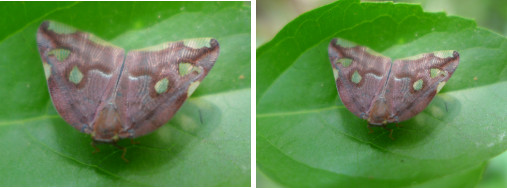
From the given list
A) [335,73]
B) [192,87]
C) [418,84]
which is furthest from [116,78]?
[418,84]

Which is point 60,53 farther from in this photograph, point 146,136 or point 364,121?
point 364,121

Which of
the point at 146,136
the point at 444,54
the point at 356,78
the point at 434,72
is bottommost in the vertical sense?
the point at 146,136

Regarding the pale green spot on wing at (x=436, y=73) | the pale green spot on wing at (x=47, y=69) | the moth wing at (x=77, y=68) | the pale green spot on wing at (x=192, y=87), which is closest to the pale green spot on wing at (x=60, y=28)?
the moth wing at (x=77, y=68)

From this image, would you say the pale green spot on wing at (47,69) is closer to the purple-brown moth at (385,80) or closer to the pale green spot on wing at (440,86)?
the purple-brown moth at (385,80)

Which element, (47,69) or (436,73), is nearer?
(47,69)

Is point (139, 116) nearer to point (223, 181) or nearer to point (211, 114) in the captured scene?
point (211, 114)

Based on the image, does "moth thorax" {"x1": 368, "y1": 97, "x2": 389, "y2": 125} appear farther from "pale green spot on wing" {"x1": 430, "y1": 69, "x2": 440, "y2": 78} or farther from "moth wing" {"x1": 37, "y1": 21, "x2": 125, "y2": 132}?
"moth wing" {"x1": 37, "y1": 21, "x2": 125, "y2": 132}

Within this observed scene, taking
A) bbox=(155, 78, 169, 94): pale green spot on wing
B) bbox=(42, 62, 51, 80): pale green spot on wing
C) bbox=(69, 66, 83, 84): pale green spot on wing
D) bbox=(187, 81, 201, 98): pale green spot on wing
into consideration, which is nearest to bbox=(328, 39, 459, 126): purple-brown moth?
bbox=(187, 81, 201, 98): pale green spot on wing
